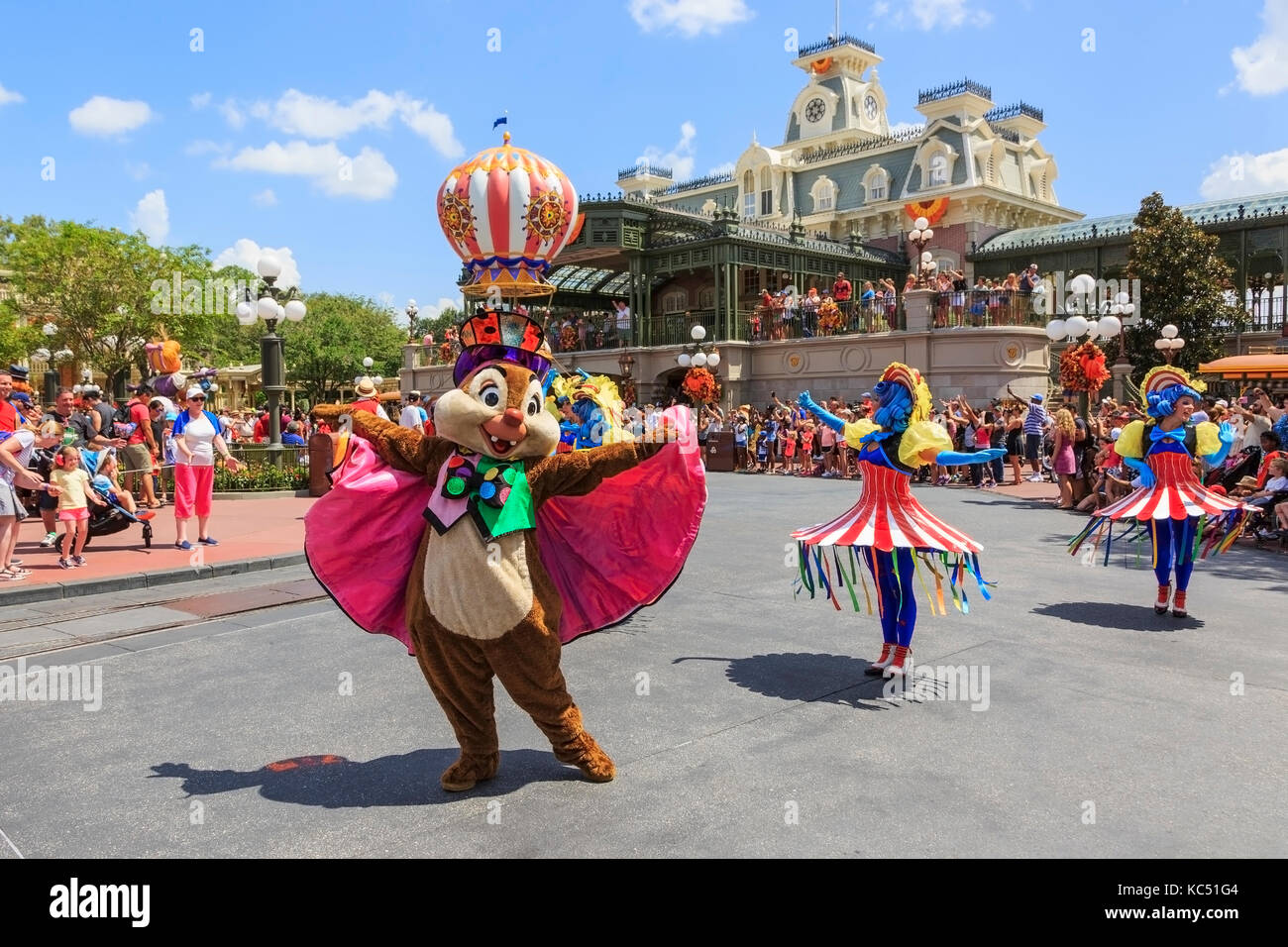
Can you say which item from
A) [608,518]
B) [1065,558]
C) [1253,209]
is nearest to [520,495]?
[608,518]

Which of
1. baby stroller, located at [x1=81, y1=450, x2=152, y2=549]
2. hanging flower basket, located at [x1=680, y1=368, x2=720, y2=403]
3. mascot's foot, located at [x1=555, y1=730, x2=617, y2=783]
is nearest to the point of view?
mascot's foot, located at [x1=555, y1=730, x2=617, y2=783]

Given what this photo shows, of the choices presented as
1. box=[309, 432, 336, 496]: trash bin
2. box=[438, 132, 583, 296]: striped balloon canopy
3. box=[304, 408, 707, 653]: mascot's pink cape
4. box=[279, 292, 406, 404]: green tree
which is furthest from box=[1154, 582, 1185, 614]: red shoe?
box=[279, 292, 406, 404]: green tree

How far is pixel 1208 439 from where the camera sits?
711 centimetres

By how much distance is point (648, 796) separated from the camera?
12.8ft

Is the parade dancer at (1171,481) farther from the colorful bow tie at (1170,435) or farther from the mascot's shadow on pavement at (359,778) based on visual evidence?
the mascot's shadow on pavement at (359,778)

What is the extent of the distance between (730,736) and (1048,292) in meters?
22.4

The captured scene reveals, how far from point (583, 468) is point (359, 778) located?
1.68 m

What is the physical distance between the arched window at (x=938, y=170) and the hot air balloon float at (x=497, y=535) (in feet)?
103

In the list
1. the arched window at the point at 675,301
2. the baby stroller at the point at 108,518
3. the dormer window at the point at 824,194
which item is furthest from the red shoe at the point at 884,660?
the dormer window at the point at 824,194

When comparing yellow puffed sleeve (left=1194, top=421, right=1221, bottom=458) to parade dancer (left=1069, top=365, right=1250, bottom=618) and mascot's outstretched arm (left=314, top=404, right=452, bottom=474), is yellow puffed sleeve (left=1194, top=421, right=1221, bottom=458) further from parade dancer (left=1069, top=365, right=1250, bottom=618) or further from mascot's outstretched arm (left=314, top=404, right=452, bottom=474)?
mascot's outstretched arm (left=314, top=404, right=452, bottom=474)

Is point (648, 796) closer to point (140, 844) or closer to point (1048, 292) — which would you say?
point (140, 844)

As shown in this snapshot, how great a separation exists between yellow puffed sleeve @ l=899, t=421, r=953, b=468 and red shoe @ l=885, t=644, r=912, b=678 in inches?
42.2

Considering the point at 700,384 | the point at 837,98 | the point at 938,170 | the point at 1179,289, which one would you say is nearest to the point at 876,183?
the point at 938,170

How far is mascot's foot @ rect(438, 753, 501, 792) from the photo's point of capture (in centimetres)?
399
